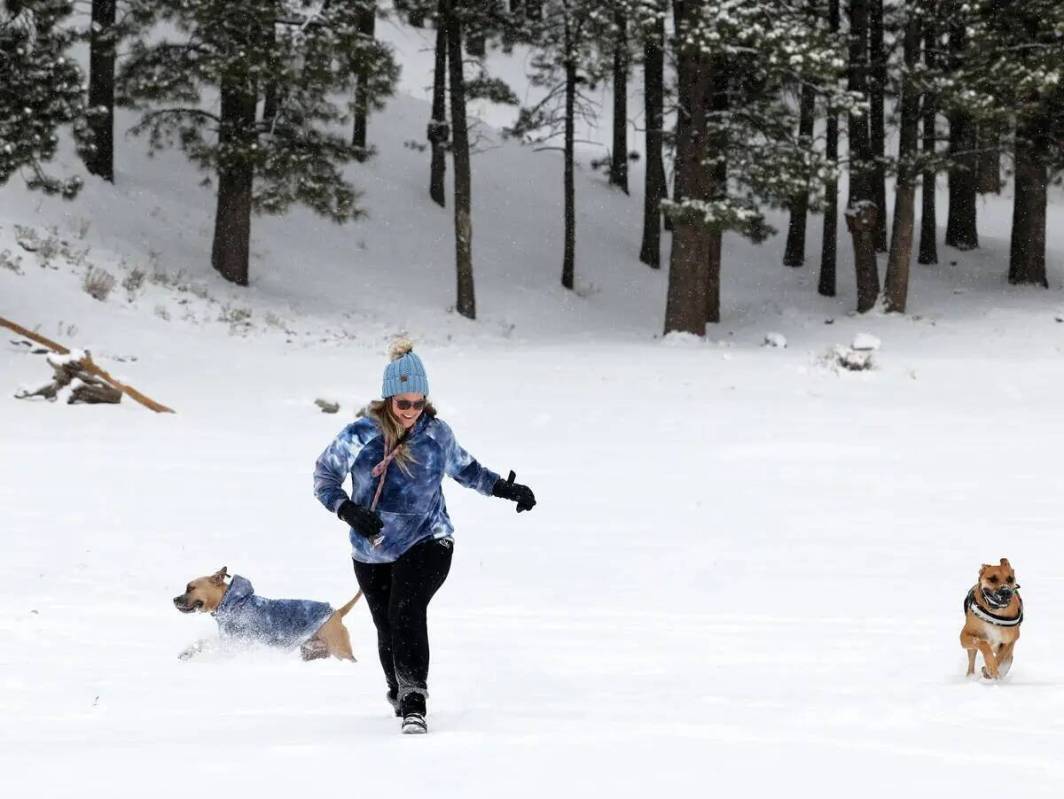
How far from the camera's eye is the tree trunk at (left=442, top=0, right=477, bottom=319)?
25.9 m

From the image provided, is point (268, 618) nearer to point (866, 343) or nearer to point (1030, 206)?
point (866, 343)

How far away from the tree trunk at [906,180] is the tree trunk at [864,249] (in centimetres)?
91

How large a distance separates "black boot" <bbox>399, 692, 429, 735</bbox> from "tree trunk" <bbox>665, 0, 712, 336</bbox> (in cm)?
1915

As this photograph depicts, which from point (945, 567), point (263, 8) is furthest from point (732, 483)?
point (263, 8)

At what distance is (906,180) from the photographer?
85.1 feet

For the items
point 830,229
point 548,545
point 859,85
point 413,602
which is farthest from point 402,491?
point 830,229

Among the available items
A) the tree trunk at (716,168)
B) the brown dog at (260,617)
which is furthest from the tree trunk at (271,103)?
the brown dog at (260,617)

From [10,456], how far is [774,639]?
8.45 metres

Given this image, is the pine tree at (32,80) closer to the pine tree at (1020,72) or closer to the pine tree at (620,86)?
the pine tree at (620,86)

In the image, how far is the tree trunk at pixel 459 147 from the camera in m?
25.9

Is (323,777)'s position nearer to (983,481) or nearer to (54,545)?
(54,545)

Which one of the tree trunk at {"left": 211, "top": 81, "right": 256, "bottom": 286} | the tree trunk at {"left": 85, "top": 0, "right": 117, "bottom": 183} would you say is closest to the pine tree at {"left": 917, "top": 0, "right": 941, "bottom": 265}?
the tree trunk at {"left": 211, "top": 81, "right": 256, "bottom": 286}

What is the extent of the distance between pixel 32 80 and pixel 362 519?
13.8m

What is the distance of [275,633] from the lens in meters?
6.66
